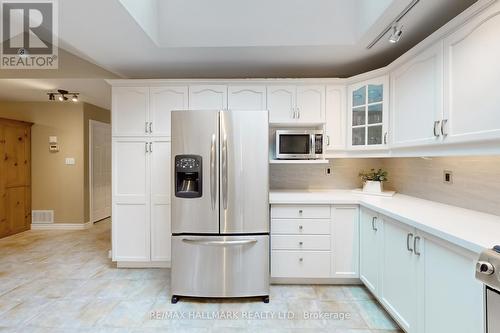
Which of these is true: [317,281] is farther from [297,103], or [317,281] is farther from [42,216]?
[42,216]

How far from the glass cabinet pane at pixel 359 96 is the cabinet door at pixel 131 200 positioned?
240 cm

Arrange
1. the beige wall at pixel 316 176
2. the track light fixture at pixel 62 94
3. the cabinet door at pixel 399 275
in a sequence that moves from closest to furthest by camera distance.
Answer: the cabinet door at pixel 399 275 < the beige wall at pixel 316 176 < the track light fixture at pixel 62 94

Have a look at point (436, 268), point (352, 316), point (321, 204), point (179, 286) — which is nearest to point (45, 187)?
point (179, 286)

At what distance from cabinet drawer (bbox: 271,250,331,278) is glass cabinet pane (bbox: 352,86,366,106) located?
1.67 m

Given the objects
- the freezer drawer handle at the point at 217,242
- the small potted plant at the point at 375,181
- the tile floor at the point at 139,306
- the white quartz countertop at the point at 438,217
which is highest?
the small potted plant at the point at 375,181

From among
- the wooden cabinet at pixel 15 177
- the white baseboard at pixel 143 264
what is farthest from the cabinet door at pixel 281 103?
the wooden cabinet at pixel 15 177

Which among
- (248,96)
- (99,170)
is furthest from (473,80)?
(99,170)

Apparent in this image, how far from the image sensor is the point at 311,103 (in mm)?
2990

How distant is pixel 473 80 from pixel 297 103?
64.4 inches

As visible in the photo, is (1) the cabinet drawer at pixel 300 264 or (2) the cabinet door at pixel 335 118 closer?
(1) the cabinet drawer at pixel 300 264

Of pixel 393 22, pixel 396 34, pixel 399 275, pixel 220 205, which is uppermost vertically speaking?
pixel 393 22

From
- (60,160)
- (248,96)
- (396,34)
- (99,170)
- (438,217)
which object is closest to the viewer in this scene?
(438,217)

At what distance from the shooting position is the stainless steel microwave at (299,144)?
2871mm

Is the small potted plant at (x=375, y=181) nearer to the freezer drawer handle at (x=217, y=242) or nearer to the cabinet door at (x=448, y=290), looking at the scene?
the cabinet door at (x=448, y=290)
